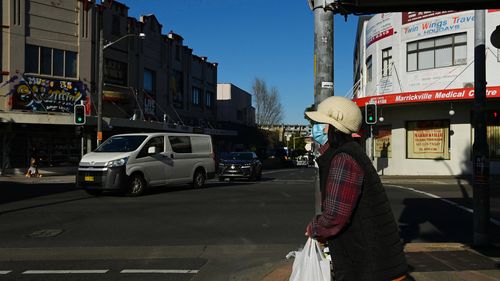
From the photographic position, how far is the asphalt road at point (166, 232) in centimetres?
709

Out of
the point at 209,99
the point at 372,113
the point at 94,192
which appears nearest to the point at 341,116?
the point at 94,192

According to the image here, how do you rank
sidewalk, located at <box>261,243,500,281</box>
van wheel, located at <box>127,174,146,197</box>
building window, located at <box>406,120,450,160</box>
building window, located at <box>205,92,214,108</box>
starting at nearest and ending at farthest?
sidewalk, located at <box>261,243,500,281</box> < van wheel, located at <box>127,174,146,197</box> < building window, located at <box>406,120,450,160</box> < building window, located at <box>205,92,214,108</box>

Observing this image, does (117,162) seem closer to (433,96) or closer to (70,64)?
(433,96)

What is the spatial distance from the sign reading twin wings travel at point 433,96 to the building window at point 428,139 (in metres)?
2.44

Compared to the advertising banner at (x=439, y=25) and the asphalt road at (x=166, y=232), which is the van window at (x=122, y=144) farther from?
the advertising banner at (x=439, y=25)

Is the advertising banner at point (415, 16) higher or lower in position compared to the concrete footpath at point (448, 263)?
higher

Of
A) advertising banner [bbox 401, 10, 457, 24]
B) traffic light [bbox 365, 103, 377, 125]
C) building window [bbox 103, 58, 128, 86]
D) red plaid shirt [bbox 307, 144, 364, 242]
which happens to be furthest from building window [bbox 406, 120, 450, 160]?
red plaid shirt [bbox 307, 144, 364, 242]

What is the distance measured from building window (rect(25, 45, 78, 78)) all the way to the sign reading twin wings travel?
17306 millimetres

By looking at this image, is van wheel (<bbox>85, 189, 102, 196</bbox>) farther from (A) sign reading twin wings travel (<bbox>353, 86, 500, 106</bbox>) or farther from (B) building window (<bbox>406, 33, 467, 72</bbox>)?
(B) building window (<bbox>406, 33, 467, 72</bbox>)

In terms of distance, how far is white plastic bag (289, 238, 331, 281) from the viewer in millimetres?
3121

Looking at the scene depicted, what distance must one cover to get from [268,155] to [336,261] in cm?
5683

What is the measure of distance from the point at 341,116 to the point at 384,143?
2859 centimetres

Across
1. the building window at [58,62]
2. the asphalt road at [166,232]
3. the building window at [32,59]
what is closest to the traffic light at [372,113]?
the asphalt road at [166,232]

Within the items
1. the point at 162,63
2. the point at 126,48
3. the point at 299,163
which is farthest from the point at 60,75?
the point at 299,163
